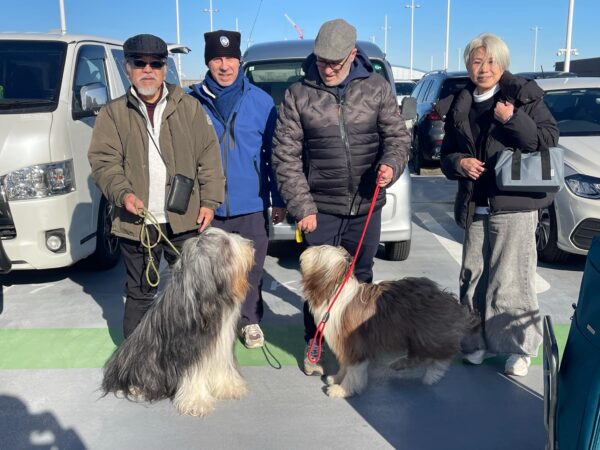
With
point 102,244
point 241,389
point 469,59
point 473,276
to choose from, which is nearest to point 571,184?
point 473,276

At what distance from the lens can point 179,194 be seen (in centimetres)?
342

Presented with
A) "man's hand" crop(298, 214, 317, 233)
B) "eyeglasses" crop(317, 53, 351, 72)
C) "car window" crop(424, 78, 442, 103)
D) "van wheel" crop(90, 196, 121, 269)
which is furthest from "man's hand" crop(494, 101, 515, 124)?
"car window" crop(424, 78, 442, 103)

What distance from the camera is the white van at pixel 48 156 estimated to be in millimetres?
4559

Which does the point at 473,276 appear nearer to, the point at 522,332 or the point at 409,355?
the point at 522,332

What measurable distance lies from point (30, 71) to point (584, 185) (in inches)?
207

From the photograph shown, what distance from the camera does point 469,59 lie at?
335 centimetres

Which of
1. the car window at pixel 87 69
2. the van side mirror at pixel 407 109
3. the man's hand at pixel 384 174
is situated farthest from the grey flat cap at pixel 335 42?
the car window at pixel 87 69

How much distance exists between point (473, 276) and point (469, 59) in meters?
1.36

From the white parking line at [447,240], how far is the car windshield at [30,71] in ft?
14.0

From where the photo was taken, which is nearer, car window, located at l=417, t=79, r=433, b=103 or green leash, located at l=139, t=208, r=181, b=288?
green leash, located at l=139, t=208, r=181, b=288

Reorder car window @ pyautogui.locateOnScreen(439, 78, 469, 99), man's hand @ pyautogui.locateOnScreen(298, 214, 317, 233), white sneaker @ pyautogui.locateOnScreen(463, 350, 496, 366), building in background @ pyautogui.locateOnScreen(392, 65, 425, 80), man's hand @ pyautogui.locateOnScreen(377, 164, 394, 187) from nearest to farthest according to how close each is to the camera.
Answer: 1. man's hand @ pyautogui.locateOnScreen(377, 164, 394, 187)
2. man's hand @ pyautogui.locateOnScreen(298, 214, 317, 233)
3. white sneaker @ pyautogui.locateOnScreen(463, 350, 496, 366)
4. car window @ pyautogui.locateOnScreen(439, 78, 469, 99)
5. building in background @ pyautogui.locateOnScreen(392, 65, 425, 80)

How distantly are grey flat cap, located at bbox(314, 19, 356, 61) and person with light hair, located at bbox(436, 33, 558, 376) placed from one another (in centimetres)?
72

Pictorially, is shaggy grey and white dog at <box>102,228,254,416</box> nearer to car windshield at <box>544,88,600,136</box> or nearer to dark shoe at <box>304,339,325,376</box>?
dark shoe at <box>304,339,325,376</box>

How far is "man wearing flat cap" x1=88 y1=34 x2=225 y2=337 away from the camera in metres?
3.37
